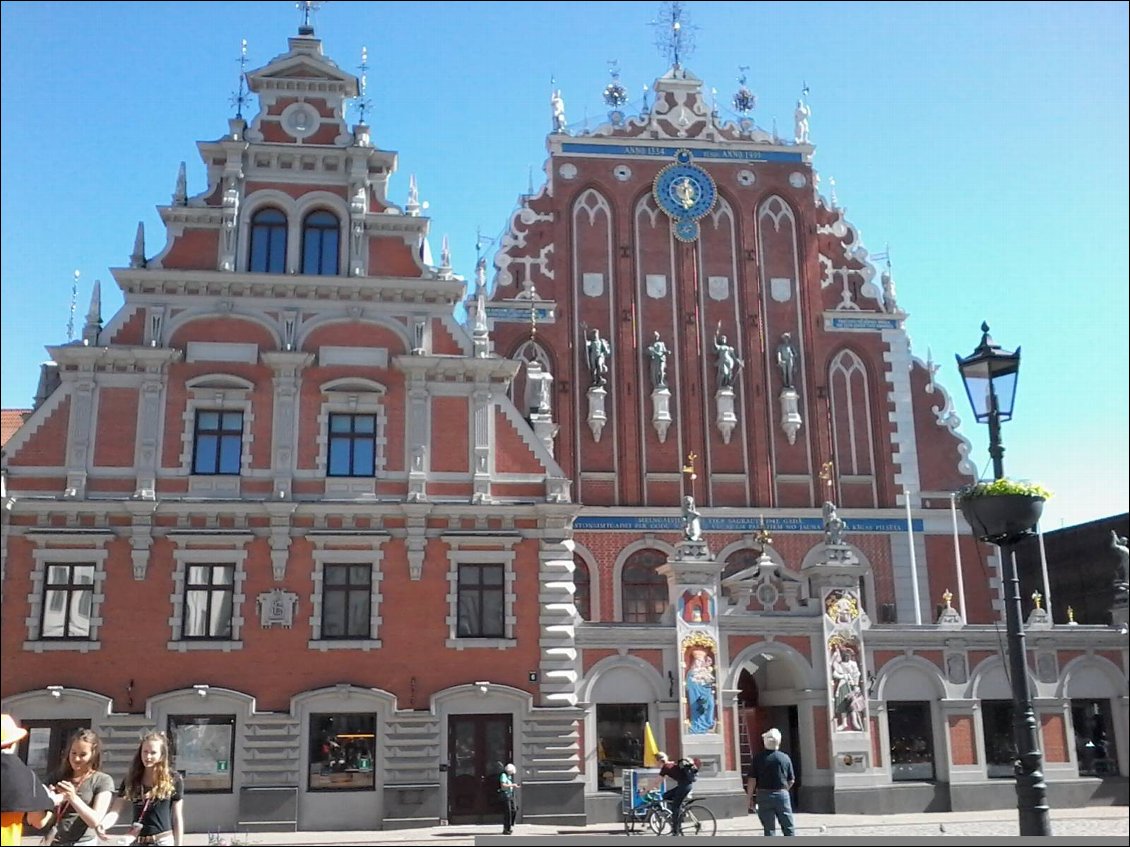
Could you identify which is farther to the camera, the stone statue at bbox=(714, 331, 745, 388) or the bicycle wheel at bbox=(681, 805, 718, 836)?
the stone statue at bbox=(714, 331, 745, 388)

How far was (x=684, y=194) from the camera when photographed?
114ft

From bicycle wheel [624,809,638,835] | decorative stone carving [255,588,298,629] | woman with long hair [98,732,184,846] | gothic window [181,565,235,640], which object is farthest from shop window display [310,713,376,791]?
woman with long hair [98,732,184,846]

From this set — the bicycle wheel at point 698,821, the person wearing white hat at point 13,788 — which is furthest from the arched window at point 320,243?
the person wearing white hat at point 13,788

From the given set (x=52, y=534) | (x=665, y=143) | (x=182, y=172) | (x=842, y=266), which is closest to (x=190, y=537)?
(x=52, y=534)

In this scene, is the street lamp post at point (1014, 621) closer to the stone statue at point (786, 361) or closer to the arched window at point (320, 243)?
the arched window at point (320, 243)

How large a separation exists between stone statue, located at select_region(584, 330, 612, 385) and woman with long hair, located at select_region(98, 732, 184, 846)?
1003 inches

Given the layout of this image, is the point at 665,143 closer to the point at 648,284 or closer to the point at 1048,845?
the point at 648,284

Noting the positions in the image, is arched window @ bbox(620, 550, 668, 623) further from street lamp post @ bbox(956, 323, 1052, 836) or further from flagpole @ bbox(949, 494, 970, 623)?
street lamp post @ bbox(956, 323, 1052, 836)

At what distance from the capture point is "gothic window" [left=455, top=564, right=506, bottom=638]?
23.8 metres

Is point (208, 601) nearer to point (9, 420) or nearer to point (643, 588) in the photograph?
point (643, 588)

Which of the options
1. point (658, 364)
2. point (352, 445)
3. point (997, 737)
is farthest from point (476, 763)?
point (658, 364)

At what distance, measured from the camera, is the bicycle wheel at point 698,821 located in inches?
791

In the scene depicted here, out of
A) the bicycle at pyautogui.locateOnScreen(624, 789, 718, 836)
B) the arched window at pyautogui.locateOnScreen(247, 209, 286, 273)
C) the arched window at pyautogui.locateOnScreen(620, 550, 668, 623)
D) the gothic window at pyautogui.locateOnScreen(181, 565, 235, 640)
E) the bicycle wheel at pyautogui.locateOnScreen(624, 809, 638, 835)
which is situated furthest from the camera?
the arched window at pyautogui.locateOnScreen(620, 550, 668, 623)

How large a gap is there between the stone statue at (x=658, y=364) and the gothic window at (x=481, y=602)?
35.0ft
